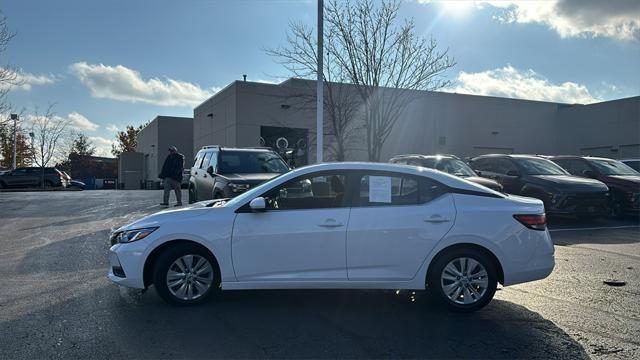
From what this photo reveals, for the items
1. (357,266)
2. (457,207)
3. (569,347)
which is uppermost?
(457,207)

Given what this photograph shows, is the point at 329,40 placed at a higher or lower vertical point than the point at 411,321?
higher

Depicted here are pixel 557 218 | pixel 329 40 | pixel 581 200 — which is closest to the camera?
pixel 581 200

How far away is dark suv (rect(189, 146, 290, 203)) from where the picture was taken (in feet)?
34.6

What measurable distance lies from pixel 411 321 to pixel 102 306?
328cm

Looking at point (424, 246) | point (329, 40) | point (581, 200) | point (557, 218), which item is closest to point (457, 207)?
point (424, 246)

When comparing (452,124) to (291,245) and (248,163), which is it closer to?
(248,163)

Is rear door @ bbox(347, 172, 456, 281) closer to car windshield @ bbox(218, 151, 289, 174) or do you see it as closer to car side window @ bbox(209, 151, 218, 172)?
car windshield @ bbox(218, 151, 289, 174)

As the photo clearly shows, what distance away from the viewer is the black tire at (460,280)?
5.29 m

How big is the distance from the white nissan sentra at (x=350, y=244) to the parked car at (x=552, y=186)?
7296 millimetres

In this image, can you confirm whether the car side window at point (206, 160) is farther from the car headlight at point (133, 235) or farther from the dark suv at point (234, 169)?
the car headlight at point (133, 235)

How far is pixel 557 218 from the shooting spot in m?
14.1

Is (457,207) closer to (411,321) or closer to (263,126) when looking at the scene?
(411,321)

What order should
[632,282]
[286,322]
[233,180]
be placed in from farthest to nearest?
[233,180] < [632,282] < [286,322]

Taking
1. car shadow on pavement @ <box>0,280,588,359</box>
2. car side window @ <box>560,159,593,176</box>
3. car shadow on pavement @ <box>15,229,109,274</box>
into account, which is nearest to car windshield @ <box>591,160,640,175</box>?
car side window @ <box>560,159,593,176</box>
